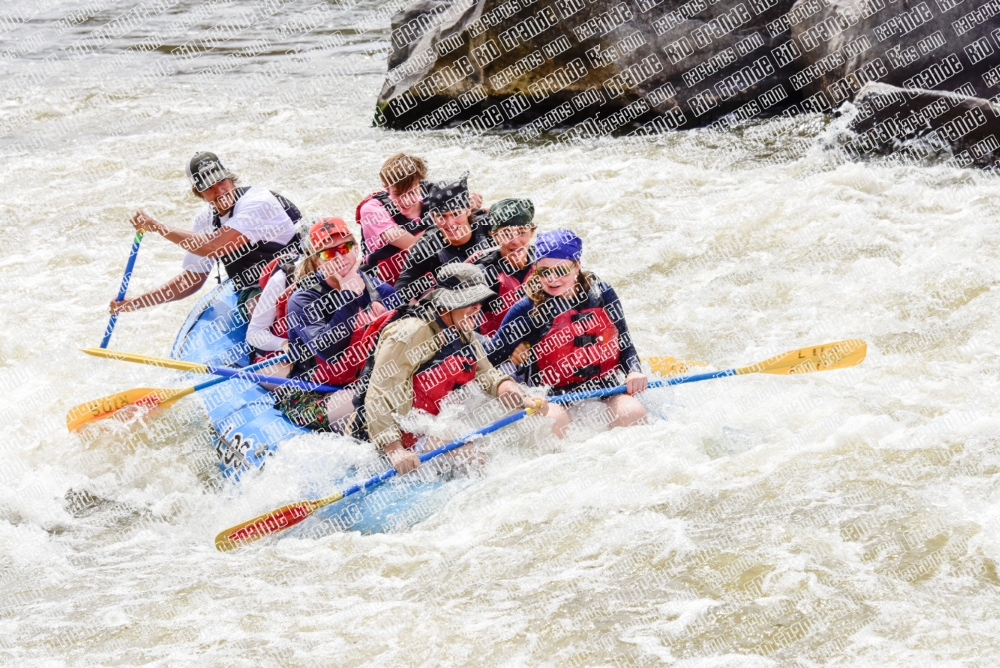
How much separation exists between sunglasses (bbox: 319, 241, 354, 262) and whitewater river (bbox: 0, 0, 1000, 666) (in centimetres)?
80

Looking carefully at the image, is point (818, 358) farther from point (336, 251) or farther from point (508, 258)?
point (336, 251)

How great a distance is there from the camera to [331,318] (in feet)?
15.5

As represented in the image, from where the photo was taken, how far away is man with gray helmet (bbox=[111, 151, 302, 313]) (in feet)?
17.7

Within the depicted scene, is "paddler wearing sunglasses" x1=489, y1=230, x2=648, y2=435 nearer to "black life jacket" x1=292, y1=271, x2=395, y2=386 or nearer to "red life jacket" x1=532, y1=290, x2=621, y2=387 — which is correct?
"red life jacket" x1=532, y1=290, x2=621, y2=387

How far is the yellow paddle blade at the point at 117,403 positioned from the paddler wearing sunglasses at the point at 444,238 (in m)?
1.33

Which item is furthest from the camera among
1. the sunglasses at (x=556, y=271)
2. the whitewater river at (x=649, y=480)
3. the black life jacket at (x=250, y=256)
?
the black life jacket at (x=250, y=256)

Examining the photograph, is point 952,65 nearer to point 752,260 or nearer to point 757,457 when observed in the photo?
point 752,260

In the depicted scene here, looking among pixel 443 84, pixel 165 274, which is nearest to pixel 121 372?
pixel 165 274

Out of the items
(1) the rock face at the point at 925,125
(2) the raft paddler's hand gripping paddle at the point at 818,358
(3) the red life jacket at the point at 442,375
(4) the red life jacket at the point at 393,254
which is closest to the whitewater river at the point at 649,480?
(2) the raft paddler's hand gripping paddle at the point at 818,358

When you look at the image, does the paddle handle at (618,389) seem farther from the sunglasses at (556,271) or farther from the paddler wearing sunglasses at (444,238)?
the paddler wearing sunglasses at (444,238)

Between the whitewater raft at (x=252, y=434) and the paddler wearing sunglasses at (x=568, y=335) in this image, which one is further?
the paddler wearing sunglasses at (x=568, y=335)

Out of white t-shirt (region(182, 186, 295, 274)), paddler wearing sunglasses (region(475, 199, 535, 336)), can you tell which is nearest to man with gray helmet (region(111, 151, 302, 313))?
white t-shirt (region(182, 186, 295, 274))

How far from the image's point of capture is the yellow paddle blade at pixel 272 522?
430cm

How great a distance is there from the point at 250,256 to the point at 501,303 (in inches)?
59.4
